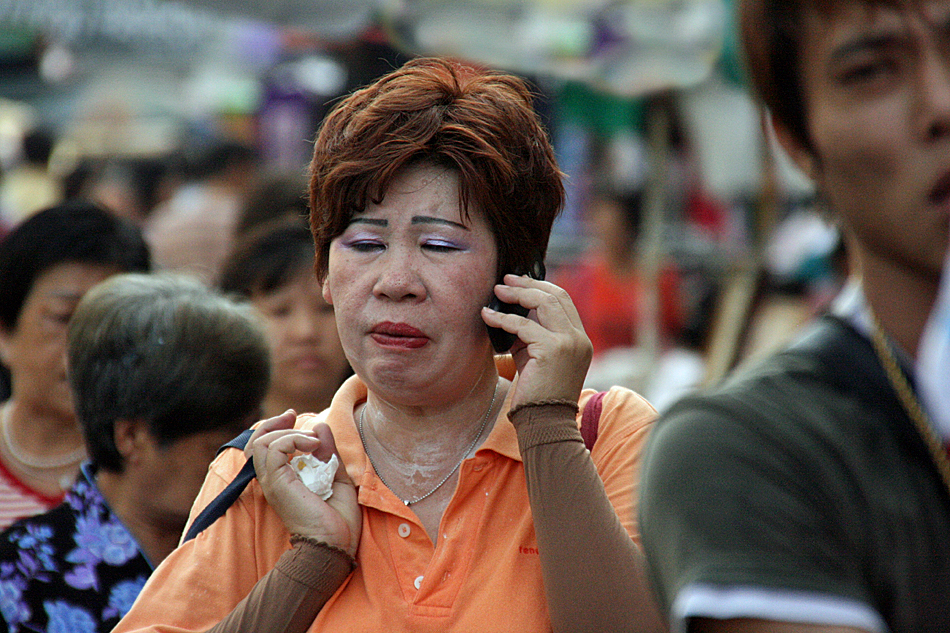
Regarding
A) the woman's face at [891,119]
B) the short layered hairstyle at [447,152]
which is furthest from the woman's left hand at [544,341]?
the woman's face at [891,119]

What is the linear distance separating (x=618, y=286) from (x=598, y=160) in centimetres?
228

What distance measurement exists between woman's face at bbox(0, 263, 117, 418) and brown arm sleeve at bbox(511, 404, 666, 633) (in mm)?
1841

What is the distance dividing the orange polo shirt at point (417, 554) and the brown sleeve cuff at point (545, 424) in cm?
13

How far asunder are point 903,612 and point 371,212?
1.36 m

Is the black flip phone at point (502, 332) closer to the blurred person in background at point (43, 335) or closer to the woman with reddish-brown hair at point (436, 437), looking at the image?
the woman with reddish-brown hair at point (436, 437)

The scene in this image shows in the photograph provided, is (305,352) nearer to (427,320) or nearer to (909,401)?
(427,320)

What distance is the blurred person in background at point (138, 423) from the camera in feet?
7.75

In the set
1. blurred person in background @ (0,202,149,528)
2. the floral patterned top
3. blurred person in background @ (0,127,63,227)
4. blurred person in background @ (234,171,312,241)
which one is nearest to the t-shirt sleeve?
the floral patterned top

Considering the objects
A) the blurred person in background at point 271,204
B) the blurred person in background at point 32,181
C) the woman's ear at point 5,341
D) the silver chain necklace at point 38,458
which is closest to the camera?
the silver chain necklace at point 38,458

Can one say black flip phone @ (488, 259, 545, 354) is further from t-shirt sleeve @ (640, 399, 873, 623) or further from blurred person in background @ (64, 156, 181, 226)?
blurred person in background @ (64, 156, 181, 226)

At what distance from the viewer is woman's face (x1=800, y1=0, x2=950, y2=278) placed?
999 millimetres

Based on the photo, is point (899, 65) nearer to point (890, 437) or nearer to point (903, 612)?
point (890, 437)

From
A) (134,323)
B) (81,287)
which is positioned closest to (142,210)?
(81,287)

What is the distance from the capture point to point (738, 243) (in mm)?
7562
